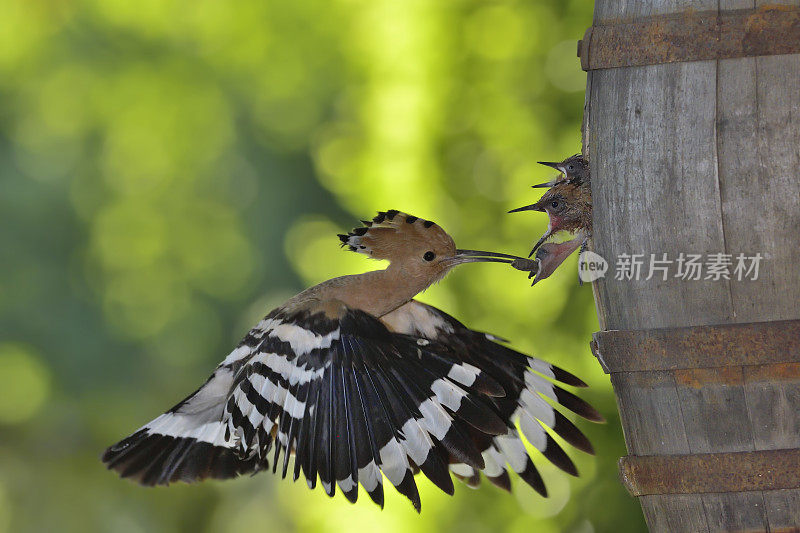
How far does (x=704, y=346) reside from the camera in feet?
4.88

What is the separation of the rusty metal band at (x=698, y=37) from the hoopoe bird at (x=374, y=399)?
0.50 m

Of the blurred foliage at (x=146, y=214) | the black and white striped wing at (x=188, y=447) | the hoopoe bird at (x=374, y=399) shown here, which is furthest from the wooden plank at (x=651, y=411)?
the blurred foliage at (x=146, y=214)

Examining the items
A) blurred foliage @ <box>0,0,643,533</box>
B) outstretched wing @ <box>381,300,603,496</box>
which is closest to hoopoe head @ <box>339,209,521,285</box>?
outstretched wing @ <box>381,300,603,496</box>

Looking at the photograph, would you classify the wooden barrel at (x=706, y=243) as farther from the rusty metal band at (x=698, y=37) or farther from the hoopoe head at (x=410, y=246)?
the hoopoe head at (x=410, y=246)

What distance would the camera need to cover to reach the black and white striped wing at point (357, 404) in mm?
1718

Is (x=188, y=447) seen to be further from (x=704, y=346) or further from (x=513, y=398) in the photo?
(x=704, y=346)

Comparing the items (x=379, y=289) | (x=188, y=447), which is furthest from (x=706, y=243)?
(x=188, y=447)

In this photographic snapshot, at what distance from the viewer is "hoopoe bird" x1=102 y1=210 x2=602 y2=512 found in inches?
68.0

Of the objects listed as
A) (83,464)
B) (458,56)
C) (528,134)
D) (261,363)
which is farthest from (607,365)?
(83,464)

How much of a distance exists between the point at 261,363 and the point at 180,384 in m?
3.02

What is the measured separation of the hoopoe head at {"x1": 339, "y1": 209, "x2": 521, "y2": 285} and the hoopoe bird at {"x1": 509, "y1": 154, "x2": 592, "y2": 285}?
25 cm

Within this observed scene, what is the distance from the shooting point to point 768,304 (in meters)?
A: 1.47

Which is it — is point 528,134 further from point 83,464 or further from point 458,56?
point 83,464

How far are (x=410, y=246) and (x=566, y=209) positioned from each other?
42cm
